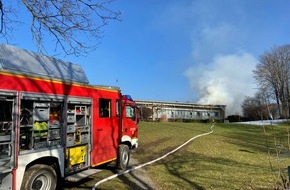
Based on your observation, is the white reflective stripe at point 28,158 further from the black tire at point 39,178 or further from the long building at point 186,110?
the long building at point 186,110

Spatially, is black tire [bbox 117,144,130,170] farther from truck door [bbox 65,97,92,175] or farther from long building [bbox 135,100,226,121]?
long building [bbox 135,100,226,121]

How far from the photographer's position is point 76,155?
411 inches

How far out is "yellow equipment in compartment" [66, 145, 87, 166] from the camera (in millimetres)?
10070

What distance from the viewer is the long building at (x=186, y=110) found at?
85756mm

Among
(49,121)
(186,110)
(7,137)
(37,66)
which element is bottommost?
(7,137)

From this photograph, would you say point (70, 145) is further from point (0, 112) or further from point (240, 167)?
point (240, 167)

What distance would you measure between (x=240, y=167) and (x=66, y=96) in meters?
7.94

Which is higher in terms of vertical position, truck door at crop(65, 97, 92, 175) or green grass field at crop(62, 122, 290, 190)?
truck door at crop(65, 97, 92, 175)

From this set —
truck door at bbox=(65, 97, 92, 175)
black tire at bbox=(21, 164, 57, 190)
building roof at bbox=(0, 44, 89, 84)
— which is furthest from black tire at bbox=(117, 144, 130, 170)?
black tire at bbox=(21, 164, 57, 190)

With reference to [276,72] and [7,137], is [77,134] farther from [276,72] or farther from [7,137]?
[276,72]

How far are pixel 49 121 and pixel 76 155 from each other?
161 cm

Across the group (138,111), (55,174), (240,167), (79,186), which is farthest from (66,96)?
(240,167)

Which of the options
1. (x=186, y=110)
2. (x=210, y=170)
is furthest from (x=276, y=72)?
(x=210, y=170)

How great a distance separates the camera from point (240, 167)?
14.6 m
